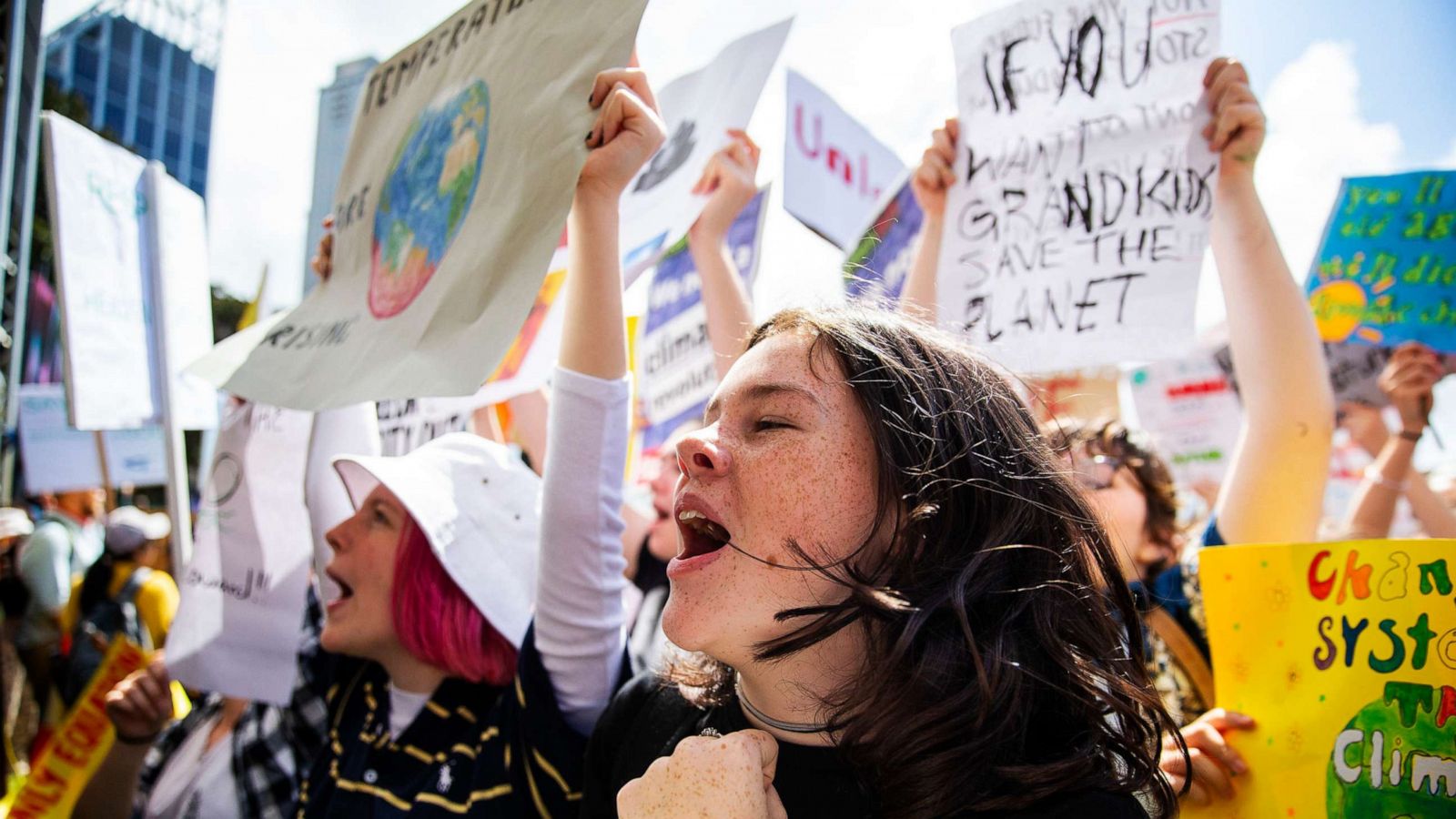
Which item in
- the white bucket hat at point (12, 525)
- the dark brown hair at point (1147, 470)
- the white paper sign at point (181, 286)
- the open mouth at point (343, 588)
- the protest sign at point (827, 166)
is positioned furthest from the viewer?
the white bucket hat at point (12, 525)

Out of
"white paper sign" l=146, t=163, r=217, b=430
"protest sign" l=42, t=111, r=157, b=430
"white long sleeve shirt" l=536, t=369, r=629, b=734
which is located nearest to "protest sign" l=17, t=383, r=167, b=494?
"white paper sign" l=146, t=163, r=217, b=430

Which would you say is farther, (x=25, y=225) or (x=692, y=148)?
(x=25, y=225)

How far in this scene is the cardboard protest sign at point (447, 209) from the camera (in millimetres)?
1272

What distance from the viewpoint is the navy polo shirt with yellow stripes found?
4.78 ft

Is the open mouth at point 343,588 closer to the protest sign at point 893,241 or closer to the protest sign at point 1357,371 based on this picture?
the protest sign at point 893,241

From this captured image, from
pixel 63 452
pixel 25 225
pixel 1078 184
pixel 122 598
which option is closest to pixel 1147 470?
pixel 1078 184

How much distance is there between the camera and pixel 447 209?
60.8 inches

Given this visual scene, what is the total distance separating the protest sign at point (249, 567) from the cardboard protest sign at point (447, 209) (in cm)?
→ 70

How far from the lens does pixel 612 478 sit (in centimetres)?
154

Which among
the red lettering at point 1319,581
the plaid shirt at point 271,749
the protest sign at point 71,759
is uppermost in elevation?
the red lettering at point 1319,581

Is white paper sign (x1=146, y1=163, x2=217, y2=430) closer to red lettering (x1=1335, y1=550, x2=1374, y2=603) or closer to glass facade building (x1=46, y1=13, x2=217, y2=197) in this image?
red lettering (x1=1335, y1=550, x2=1374, y2=603)

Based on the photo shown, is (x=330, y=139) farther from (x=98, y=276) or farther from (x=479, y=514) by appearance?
(x=479, y=514)

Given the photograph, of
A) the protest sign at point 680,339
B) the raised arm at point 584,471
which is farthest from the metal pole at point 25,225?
the raised arm at point 584,471

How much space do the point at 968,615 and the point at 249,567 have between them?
2.03 metres
